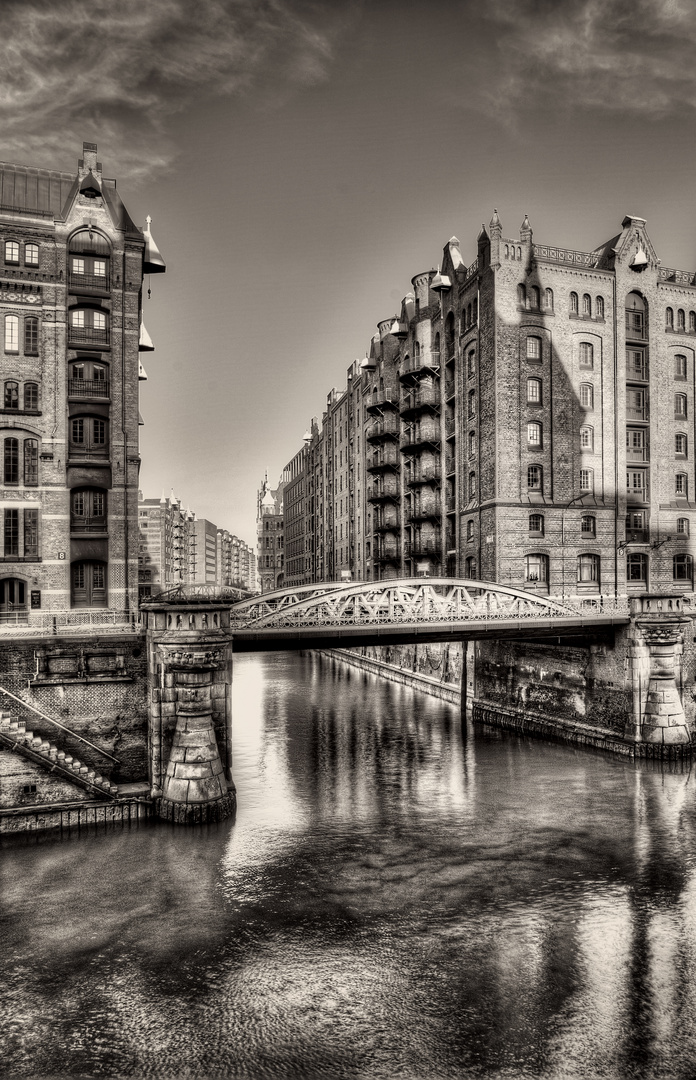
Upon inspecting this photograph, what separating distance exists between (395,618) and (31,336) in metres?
20.5

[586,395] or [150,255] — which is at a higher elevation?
[150,255]

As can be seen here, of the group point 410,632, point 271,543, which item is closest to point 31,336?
point 410,632

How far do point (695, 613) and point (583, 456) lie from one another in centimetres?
1055

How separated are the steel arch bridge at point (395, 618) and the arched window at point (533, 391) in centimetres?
1146

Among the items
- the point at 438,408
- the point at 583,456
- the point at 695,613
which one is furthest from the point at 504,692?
the point at 438,408

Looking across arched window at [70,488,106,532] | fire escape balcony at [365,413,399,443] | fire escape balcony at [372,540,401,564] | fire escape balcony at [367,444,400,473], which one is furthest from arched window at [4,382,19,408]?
fire escape balcony at [372,540,401,564]

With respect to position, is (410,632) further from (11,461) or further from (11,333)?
(11,333)

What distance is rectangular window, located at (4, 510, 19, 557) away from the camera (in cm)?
3116

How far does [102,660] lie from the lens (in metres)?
21.0

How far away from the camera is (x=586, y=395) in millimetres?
37062

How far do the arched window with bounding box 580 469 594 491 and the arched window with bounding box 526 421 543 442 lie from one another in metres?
2.91

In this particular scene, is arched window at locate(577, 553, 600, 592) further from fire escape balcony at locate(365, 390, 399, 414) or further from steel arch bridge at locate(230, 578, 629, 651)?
fire escape balcony at locate(365, 390, 399, 414)

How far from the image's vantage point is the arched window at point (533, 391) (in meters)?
36.1

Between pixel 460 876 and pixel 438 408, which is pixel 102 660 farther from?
pixel 438 408
